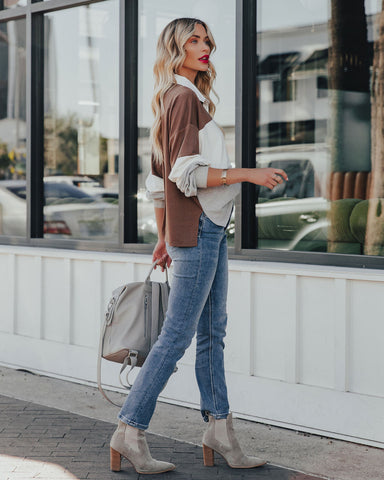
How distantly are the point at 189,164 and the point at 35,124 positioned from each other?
3.26 meters

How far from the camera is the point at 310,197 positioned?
16.6 feet

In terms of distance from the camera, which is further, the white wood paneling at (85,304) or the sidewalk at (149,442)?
the white wood paneling at (85,304)

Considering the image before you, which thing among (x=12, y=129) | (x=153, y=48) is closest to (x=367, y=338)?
(x=153, y=48)

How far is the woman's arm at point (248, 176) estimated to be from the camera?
10.7 feet

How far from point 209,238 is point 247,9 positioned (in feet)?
6.76

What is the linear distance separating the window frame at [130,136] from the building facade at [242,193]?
0.4 inches

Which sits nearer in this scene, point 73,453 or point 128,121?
point 73,453

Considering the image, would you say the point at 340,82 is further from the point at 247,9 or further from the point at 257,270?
the point at 257,270

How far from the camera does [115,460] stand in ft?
11.8

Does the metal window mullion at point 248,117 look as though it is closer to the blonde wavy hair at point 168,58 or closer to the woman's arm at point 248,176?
the blonde wavy hair at point 168,58

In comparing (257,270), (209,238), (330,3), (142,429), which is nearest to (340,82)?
(330,3)

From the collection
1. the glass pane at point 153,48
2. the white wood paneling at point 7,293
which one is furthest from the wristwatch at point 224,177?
the white wood paneling at point 7,293

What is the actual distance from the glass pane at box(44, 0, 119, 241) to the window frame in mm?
77

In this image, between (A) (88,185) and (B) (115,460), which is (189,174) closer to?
(B) (115,460)
